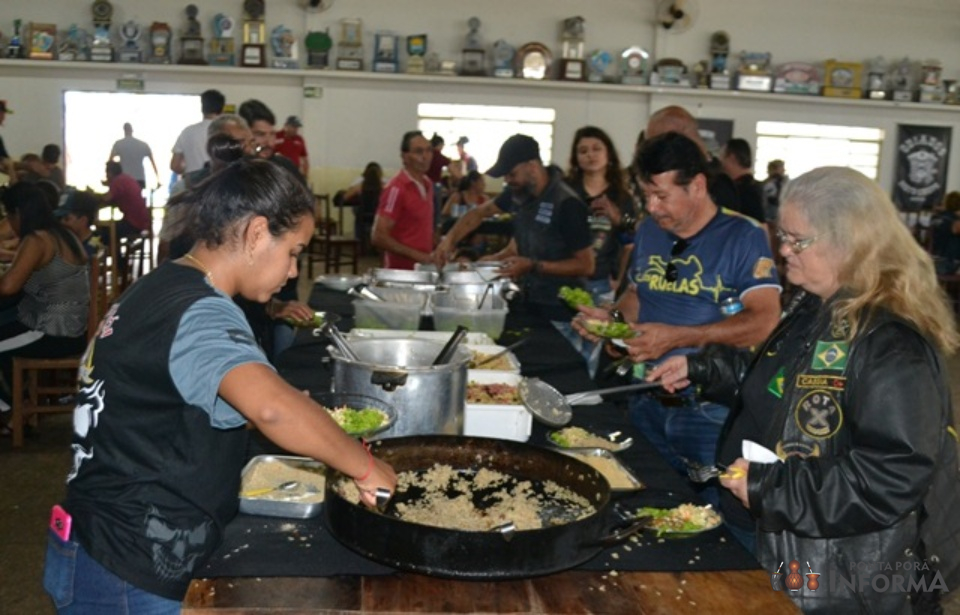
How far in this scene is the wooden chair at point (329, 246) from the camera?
34.7 ft

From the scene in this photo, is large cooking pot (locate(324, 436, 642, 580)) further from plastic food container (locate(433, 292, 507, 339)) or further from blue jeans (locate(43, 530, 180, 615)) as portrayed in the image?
plastic food container (locate(433, 292, 507, 339))

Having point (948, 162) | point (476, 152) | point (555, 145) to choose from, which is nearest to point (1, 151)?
point (476, 152)

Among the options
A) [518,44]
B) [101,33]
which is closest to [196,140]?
[101,33]

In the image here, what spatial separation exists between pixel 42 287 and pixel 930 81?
39.1 ft

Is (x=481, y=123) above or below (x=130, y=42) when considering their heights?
below

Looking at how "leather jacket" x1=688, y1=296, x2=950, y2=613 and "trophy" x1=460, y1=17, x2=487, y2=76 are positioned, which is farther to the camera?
"trophy" x1=460, y1=17, x2=487, y2=76

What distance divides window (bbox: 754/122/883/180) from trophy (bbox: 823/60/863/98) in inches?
18.9

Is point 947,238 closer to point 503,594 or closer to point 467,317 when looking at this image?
point 467,317

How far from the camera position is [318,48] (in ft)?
39.8

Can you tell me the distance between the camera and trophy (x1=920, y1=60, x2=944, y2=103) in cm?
1301

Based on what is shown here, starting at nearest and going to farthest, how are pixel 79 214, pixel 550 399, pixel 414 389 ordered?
pixel 414 389 → pixel 550 399 → pixel 79 214

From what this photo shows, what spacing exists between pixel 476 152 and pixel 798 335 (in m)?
11.1

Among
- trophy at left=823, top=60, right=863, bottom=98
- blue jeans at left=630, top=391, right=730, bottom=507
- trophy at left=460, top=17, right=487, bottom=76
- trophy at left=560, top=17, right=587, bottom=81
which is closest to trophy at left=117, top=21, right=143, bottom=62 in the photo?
trophy at left=460, top=17, right=487, bottom=76

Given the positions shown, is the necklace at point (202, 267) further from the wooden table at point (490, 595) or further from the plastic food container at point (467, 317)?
the plastic food container at point (467, 317)
